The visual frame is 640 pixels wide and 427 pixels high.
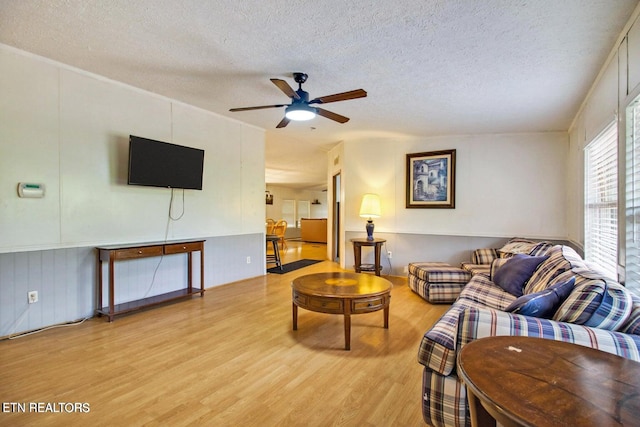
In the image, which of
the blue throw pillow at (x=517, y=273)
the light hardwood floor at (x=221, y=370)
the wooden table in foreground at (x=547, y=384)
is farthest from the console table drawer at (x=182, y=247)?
the blue throw pillow at (x=517, y=273)

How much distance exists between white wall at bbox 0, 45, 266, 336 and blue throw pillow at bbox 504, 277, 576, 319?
145 inches

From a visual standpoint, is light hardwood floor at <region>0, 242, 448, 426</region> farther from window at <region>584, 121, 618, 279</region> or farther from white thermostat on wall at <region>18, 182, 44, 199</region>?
window at <region>584, 121, 618, 279</region>

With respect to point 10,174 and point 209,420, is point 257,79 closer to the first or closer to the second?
point 10,174

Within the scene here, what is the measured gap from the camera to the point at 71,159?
3.02 metres

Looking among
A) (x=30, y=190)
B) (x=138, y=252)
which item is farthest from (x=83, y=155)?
(x=138, y=252)

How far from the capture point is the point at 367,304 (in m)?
2.62

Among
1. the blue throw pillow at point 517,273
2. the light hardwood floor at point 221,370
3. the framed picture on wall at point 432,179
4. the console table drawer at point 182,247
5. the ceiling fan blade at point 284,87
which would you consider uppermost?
the ceiling fan blade at point 284,87

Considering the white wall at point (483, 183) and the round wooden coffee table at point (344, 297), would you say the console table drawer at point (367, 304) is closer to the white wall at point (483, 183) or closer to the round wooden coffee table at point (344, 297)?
the round wooden coffee table at point (344, 297)

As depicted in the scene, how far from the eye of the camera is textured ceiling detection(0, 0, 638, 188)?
6.57 feet

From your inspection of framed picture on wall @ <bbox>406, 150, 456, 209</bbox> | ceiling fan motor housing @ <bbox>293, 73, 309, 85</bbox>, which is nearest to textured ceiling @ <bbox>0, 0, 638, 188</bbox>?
ceiling fan motor housing @ <bbox>293, 73, 309, 85</bbox>

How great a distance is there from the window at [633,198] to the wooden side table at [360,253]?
315 cm

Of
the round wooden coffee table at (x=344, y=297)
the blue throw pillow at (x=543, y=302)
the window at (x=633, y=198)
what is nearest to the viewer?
the blue throw pillow at (x=543, y=302)

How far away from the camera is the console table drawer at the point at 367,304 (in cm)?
257

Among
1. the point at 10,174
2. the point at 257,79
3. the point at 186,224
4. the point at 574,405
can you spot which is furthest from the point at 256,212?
the point at 574,405
